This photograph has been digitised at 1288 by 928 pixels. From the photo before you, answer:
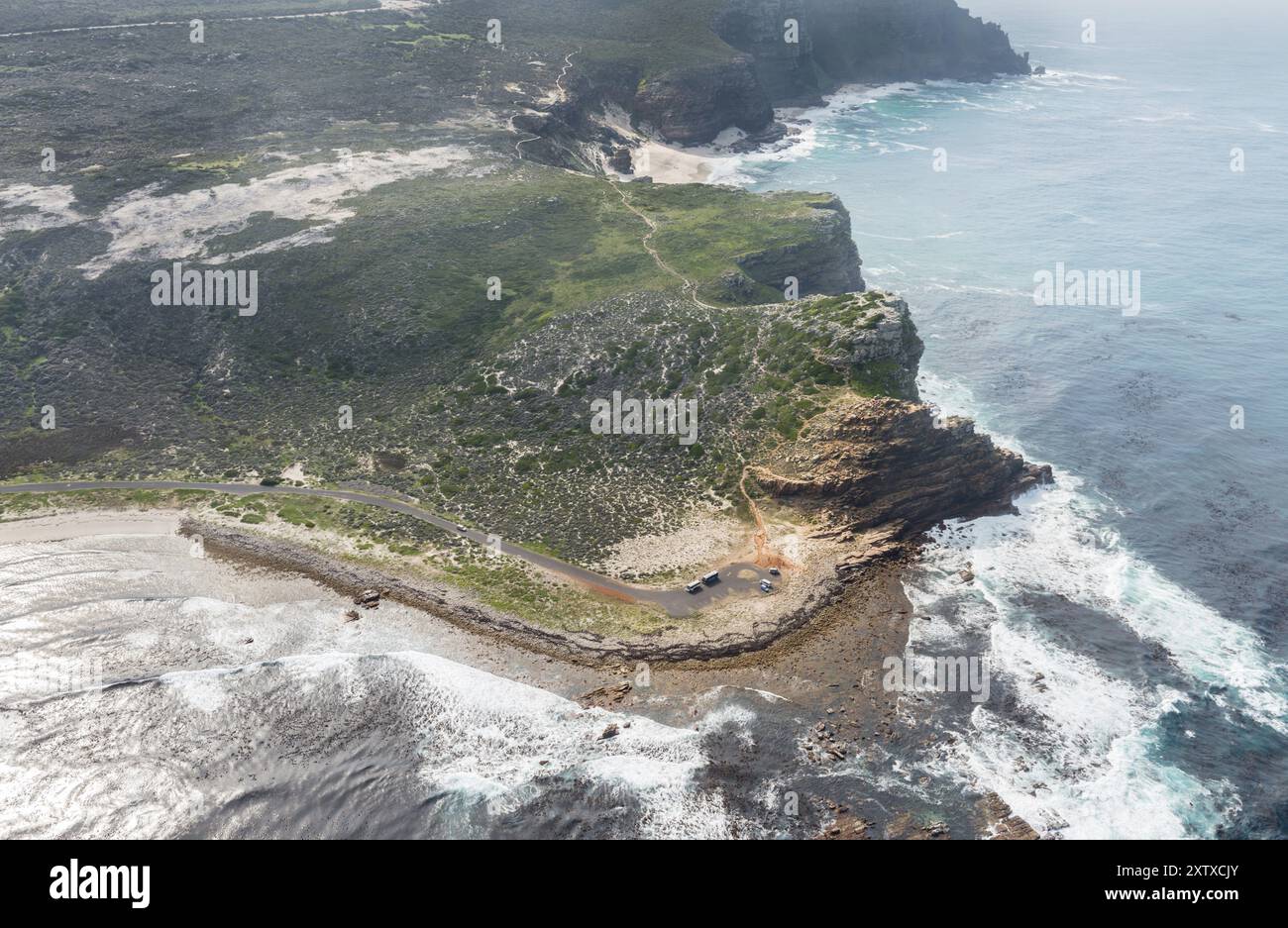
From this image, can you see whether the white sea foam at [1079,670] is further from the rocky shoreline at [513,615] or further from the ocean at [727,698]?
the rocky shoreline at [513,615]

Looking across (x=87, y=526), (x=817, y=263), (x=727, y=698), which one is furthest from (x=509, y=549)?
(x=817, y=263)

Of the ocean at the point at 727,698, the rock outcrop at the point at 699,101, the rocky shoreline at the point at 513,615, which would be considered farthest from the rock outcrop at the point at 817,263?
the rock outcrop at the point at 699,101

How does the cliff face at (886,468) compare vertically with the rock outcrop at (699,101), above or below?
below

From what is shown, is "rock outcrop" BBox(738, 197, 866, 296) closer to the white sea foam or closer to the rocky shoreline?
the white sea foam

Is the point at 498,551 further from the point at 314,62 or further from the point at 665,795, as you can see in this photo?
the point at 314,62

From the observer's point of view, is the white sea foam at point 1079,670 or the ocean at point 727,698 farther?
the white sea foam at point 1079,670

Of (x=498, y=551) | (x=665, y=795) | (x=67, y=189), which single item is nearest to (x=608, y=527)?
(x=498, y=551)
